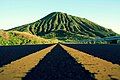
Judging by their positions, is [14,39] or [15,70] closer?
[15,70]

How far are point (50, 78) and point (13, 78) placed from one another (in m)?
1.10

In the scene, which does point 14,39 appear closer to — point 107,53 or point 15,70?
point 107,53

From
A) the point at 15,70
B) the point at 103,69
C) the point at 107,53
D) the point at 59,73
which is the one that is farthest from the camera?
the point at 107,53

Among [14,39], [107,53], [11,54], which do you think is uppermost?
[14,39]

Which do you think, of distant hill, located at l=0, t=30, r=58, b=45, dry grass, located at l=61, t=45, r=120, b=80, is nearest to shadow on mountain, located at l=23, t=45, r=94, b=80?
dry grass, located at l=61, t=45, r=120, b=80

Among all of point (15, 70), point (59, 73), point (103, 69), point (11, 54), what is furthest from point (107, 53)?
point (59, 73)

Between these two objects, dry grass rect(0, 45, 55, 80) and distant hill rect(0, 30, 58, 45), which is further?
distant hill rect(0, 30, 58, 45)

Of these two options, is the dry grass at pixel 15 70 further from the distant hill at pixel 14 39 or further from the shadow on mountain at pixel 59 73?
the distant hill at pixel 14 39

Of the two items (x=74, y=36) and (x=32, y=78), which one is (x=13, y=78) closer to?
(x=32, y=78)

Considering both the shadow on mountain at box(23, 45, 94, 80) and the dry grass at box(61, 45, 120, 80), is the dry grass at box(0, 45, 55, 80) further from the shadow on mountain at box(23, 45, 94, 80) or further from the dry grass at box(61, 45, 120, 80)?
the dry grass at box(61, 45, 120, 80)

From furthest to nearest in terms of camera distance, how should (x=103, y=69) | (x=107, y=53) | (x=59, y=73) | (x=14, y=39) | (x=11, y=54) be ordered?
(x=14, y=39) → (x=11, y=54) → (x=107, y=53) → (x=103, y=69) → (x=59, y=73)

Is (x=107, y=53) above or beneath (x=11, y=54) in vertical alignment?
beneath

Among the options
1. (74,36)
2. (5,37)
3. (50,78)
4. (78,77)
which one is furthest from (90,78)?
(74,36)

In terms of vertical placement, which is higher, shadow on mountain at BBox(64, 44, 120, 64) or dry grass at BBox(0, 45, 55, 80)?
dry grass at BBox(0, 45, 55, 80)
